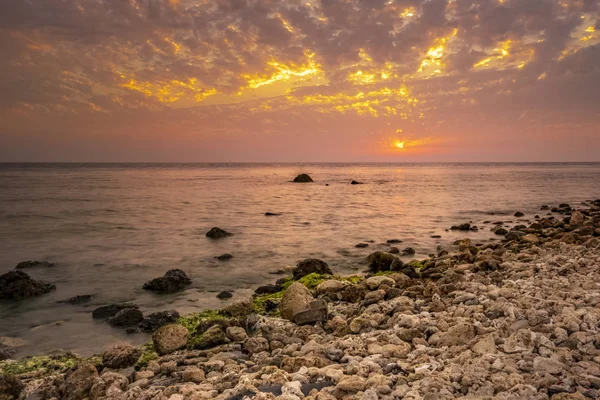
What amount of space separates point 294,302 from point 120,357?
2902 mm

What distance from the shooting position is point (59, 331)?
23.2ft

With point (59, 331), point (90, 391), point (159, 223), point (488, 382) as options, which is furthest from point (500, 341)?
point (159, 223)

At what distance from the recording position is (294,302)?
6.94 metres

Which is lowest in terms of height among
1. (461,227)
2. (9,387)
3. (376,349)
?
(461,227)

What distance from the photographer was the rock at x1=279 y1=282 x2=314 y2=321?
6797mm

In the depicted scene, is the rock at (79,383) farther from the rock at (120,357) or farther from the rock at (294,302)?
the rock at (294,302)

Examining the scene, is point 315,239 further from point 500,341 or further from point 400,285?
point 500,341

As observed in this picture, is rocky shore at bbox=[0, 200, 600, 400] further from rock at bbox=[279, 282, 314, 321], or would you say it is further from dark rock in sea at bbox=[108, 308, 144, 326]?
dark rock in sea at bbox=[108, 308, 144, 326]

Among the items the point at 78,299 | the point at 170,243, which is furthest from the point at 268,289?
the point at 170,243

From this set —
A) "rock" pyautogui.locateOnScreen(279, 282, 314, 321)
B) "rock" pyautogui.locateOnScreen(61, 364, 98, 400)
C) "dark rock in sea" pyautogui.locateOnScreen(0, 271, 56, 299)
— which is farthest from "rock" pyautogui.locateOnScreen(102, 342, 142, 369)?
"dark rock in sea" pyautogui.locateOnScreen(0, 271, 56, 299)

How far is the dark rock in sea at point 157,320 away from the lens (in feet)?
23.2

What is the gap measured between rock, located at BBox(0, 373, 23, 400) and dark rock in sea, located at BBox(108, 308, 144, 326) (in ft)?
8.06

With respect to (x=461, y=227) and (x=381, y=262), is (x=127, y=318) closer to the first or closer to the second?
(x=381, y=262)

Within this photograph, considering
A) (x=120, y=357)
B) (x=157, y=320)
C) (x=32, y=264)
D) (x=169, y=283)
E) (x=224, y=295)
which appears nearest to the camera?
(x=120, y=357)
